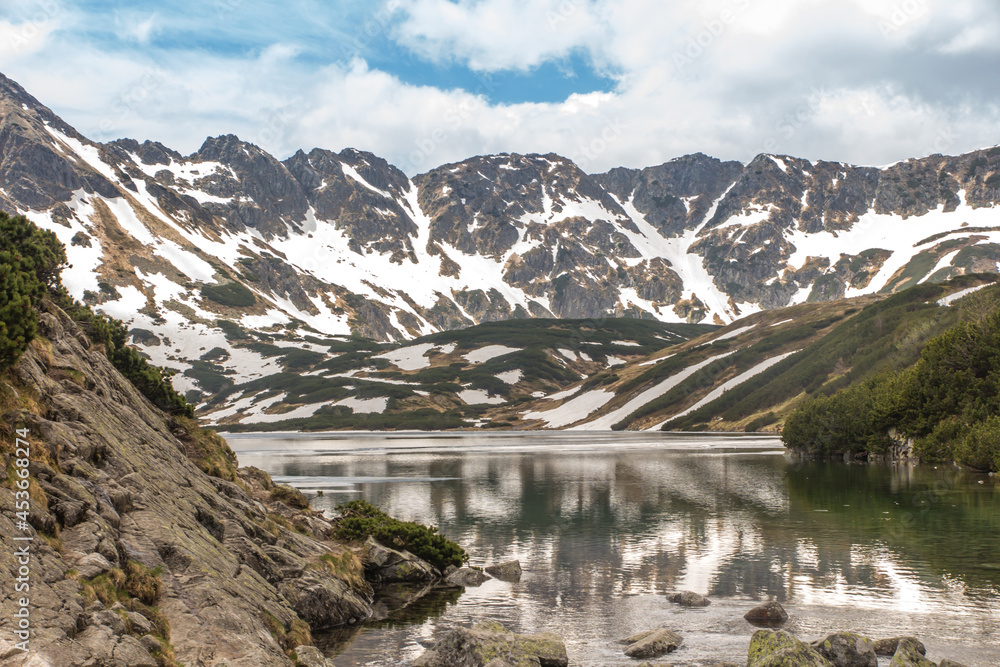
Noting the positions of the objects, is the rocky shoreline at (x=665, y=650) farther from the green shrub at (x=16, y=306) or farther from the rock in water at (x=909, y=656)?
the green shrub at (x=16, y=306)

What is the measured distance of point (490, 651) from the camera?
27.2 meters

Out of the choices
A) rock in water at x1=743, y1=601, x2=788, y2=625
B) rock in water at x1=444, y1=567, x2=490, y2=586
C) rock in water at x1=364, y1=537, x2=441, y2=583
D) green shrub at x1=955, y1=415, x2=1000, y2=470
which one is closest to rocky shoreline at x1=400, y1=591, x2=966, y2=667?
rock in water at x1=743, y1=601, x2=788, y2=625

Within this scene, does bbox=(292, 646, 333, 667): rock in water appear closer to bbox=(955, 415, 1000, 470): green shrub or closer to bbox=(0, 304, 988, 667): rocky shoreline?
bbox=(0, 304, 988, 667): rocky shoreline

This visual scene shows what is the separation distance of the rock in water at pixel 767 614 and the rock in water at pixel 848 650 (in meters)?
5.89

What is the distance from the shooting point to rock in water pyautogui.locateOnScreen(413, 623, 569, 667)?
2667 centimetres

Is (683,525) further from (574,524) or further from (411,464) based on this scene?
(411,464)

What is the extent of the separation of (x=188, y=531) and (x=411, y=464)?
→ 329 ft

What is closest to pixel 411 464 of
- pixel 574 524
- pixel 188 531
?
pixel 574 524

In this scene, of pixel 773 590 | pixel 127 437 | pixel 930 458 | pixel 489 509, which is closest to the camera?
pixel 127 437

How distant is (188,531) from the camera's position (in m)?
26.6

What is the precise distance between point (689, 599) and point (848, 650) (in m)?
10.5

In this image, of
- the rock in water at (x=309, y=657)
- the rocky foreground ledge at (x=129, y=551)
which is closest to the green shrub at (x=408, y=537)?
the rocky foreground ledge at (x=129, y=551)

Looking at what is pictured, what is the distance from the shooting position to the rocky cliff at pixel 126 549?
18422mm

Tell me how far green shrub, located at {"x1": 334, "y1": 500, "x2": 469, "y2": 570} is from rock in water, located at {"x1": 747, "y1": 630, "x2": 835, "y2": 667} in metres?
21.9
